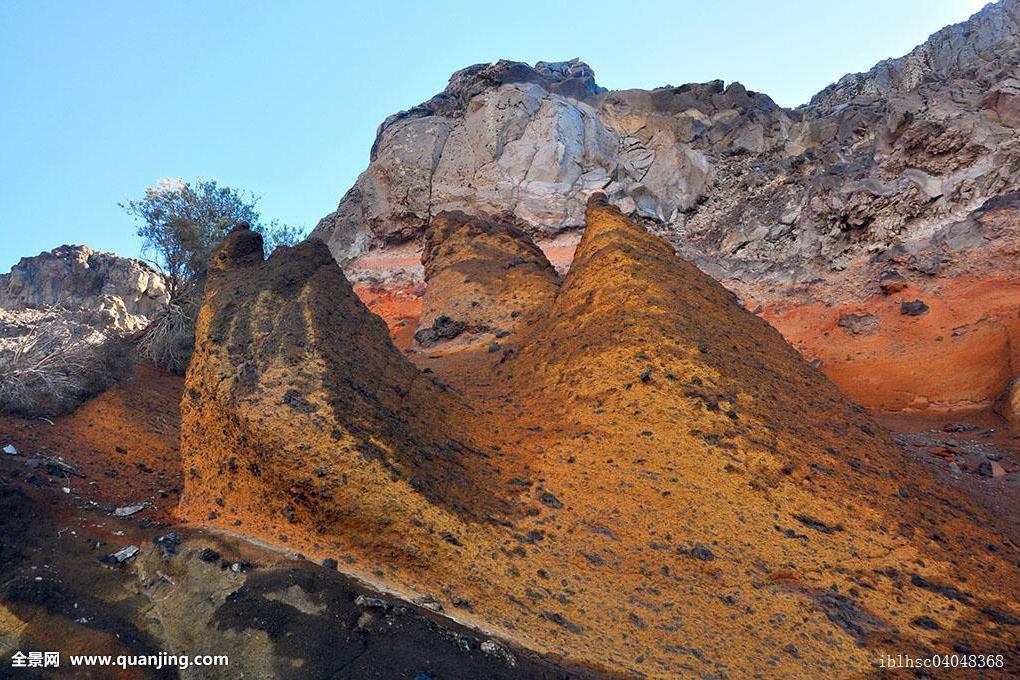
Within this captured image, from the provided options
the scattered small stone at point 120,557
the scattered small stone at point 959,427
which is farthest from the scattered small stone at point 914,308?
the scattered small stone at point 120,557

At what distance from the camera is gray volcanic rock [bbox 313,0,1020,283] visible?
1558 centimetres

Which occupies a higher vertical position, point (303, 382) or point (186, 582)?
point (303, 382)

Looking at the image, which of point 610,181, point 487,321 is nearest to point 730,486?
point 487,321

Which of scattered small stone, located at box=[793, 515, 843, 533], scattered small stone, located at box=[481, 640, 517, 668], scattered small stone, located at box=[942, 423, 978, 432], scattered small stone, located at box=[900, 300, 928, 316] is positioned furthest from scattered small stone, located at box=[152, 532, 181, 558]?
scattered small stone, located at box=[900, 300, 928, 316]

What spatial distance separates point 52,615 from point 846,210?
57.6 feet

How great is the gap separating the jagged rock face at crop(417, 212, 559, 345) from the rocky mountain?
6.27 meters

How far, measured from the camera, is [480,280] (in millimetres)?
10703

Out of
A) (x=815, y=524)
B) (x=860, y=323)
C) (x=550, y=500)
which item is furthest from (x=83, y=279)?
(x=815, y=524)

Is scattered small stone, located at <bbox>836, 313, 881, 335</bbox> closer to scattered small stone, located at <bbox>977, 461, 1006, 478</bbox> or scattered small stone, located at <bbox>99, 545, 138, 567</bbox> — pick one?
scattered small stone, located at <bbox>977, 461, 1006, 478</bbox>

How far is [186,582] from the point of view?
3428 mm

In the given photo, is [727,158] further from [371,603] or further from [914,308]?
[371,603]

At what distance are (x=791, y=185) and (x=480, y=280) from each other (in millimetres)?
12513

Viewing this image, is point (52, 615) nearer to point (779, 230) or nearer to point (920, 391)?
point (920, 391)

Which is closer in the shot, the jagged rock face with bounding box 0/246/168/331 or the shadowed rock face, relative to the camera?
the shadowed rock face
